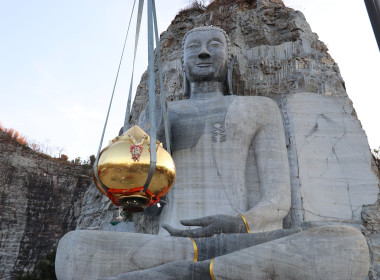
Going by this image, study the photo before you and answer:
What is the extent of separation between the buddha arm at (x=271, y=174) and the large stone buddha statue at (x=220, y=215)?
11mm

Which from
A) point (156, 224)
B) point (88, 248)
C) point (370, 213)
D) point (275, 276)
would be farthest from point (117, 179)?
point (370, 213)

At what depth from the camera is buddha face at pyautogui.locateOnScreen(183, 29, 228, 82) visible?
5590 millimetres

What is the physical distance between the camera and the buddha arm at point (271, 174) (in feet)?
14.7

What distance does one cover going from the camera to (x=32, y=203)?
15648 mm

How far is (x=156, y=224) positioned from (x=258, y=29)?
309cm

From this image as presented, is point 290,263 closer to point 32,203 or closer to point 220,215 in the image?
point 220,215

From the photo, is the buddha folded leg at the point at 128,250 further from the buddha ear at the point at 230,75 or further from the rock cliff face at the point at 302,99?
the buddha ear at the point at 230,75

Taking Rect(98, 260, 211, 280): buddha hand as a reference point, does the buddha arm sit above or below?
above

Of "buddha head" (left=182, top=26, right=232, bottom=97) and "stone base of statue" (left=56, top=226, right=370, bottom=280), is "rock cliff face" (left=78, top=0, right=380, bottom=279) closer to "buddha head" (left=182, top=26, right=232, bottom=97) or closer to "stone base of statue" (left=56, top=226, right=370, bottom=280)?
"buddha head" (left=182, top=26, right=232, bottom=97)

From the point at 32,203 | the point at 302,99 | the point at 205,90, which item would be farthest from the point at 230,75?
the point at 32,203

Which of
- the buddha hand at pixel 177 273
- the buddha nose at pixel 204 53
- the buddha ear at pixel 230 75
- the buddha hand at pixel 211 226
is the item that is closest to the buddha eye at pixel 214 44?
the buddha nose at pixel 204 53

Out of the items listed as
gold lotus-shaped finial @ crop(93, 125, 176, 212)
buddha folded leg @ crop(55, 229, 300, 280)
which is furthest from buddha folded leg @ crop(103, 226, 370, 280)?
gold lotus-shaped finial @ crop(93, 125, 176, 212)

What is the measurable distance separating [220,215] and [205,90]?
6.45 ft

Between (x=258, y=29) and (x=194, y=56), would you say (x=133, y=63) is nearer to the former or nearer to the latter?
(x=194, y=56)
